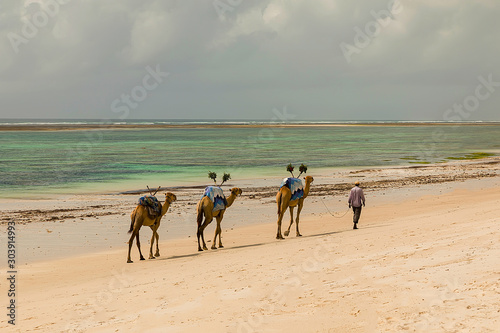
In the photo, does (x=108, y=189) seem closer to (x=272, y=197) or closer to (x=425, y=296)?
(x=272, y=197)

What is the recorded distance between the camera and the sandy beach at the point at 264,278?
8109 millimetres

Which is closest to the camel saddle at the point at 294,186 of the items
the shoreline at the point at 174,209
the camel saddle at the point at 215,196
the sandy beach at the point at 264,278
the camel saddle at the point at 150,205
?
the sandy beach at the point at 264,278

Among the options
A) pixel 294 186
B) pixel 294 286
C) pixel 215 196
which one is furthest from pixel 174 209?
pixel 294 286

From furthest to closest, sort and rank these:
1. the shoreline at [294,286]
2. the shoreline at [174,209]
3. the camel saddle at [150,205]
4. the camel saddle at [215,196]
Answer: the shoreline at [174,209]
the camel saddle at [215,196]
the camel saddle at [150,205]
the shoreline at [294,286]

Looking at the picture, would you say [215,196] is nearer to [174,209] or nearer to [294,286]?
[294,286]

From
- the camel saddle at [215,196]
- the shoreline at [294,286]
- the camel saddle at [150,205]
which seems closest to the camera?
the shoreline at [294,286]

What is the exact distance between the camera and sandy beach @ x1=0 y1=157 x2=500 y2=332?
811cm

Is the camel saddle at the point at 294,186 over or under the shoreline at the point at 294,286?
over

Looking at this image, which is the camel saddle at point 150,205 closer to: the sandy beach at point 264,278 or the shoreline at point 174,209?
the sandy beach at point 264,278

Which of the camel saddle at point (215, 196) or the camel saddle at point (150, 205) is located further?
the camel saddle at point (215, 196)

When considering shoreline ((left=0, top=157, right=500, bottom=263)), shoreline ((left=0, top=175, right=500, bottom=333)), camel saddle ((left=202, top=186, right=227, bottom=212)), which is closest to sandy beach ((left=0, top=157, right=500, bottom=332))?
shoreline ((left=0, top=175, right=500, bottom=333))

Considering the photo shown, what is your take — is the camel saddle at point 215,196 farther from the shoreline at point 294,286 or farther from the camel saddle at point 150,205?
the camel saddle at point 150,205

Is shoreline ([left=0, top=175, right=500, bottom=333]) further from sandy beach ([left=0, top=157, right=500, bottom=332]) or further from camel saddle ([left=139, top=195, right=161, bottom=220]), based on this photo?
camel saddle ([left=139, top=195, right=161, bottom=220])

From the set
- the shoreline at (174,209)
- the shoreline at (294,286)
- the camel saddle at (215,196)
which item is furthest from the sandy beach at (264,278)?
the camel saddle at (215,196)
